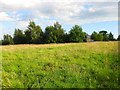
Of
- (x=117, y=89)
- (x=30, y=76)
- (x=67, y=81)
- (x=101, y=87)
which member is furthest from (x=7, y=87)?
(x=117, y=89)

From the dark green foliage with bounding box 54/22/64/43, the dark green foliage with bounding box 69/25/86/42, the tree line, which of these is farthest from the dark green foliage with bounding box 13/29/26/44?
the dark green foliage with bounding box 69/25/86/42

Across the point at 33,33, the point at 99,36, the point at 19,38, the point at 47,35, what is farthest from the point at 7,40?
the point at 99,36

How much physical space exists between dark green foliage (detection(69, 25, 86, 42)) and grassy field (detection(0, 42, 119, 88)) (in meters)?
54.3

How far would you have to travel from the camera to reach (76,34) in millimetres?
79062

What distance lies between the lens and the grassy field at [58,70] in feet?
54.7

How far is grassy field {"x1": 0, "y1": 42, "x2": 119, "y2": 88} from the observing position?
16672 mm

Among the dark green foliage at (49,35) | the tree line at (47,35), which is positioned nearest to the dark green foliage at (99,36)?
the tree line at (47,35)

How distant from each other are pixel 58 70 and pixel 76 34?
60750 mm

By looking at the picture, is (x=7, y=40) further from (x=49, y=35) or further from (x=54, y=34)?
(x=54, y=34)

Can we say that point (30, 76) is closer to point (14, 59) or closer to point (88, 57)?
→ point (14, 59)

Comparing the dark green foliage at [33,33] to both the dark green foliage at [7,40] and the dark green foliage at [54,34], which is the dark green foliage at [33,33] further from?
the dark green foliage at [7,40]

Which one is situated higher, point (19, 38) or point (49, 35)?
point (49, 35)

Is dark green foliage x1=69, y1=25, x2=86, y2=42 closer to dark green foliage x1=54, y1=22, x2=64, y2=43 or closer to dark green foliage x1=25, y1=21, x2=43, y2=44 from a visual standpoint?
dark green foliage x1=54, y1=22, x2=64, y2=43

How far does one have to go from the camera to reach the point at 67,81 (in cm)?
1712
